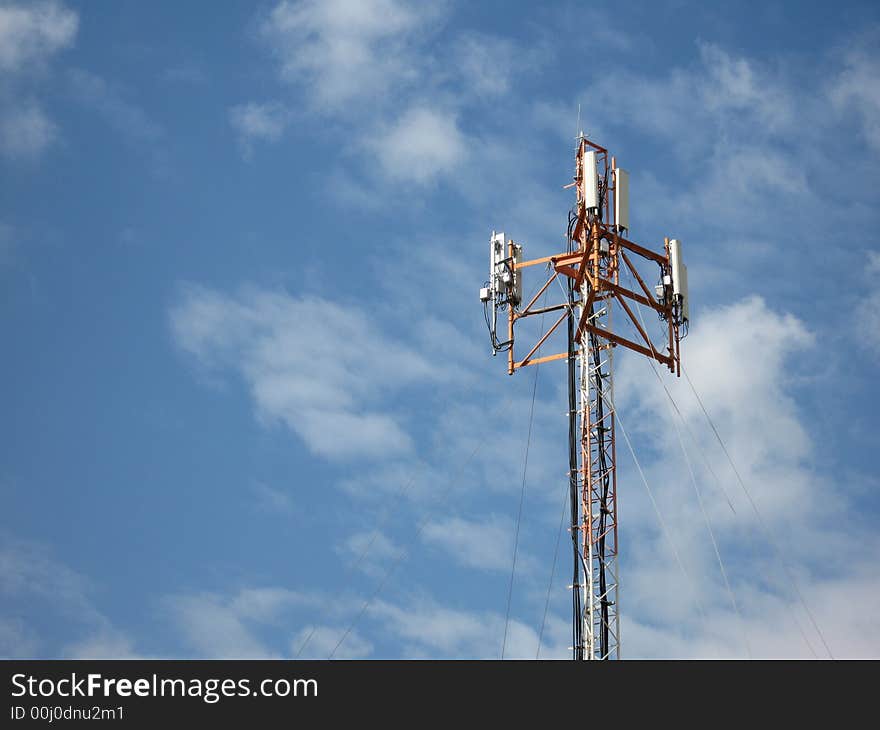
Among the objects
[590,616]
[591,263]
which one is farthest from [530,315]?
[590,616]

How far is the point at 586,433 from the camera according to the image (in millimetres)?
64312

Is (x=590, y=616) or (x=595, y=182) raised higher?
(x=595, y=182)

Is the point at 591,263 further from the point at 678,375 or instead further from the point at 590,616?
the point at 590,616

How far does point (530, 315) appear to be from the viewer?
68.0 metres
